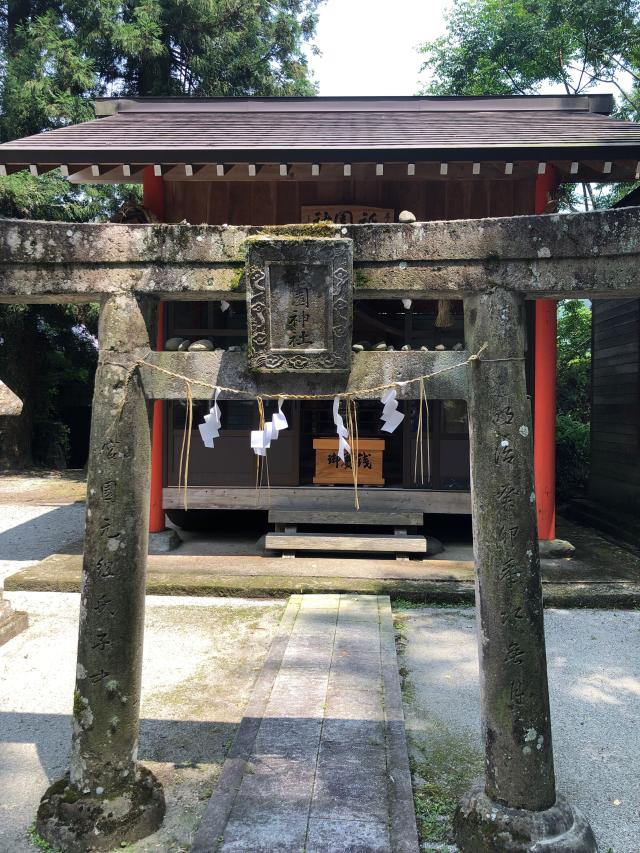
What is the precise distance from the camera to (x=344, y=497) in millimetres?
8367

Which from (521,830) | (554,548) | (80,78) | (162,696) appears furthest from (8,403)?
(80,78)

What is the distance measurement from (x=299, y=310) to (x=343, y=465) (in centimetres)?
555

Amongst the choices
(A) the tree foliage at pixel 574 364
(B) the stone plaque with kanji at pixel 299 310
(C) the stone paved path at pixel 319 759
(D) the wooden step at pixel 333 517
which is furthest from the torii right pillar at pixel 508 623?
(A) the tree foliage at pixel 574 364

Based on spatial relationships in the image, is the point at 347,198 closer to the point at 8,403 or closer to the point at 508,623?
the point at 8,403

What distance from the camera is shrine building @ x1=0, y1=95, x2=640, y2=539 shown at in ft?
23.2

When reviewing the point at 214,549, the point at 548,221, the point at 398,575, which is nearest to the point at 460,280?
the point at 548,221

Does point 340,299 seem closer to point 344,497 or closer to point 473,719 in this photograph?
point 473,719

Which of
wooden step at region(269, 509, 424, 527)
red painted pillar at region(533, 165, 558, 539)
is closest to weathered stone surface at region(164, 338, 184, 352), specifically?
wooden step at region(269, 509, 424, 527)

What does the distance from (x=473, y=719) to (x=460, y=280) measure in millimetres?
3028

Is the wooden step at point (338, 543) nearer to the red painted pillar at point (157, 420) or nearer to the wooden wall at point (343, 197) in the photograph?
the red painted pillar at point (157, 420)

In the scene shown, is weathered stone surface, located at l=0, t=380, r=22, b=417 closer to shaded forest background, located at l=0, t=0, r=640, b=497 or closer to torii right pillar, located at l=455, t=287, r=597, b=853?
torii right pillar, located at l=455, t=287, r=597, b=853

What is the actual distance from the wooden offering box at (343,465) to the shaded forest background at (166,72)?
22.4 ft

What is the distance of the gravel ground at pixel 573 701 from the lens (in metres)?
3.61

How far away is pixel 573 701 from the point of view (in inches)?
187
